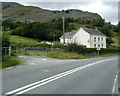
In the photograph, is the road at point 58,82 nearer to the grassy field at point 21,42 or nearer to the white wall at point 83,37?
the grassy field at point 21,42

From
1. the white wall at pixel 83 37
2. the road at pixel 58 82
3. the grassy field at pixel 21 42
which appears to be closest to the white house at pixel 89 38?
the white wall at pixel 83 37

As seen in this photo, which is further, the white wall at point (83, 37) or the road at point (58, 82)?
the white wall at point (83, 37)

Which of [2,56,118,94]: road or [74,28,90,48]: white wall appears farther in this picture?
[74,28,90,48]: white wall

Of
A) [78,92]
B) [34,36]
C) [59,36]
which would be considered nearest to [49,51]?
[78,92]

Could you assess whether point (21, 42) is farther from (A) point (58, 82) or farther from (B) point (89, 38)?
(A) point (58, 82)

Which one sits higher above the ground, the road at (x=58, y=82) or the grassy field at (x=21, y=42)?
the grassy field at (x=21, y=42)

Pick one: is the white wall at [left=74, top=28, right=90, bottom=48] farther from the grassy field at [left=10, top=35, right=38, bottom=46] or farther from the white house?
the grassy field at [left=10, top=35, right=38, bottom=46]

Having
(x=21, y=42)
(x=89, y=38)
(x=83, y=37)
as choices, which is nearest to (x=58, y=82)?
(x=21, y=42)

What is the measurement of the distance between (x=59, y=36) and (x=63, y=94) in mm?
99568

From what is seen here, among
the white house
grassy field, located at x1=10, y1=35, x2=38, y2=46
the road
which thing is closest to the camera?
the road

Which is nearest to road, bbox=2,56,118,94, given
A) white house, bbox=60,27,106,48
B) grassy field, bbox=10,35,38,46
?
grassy field, bbox=10,35,38,46

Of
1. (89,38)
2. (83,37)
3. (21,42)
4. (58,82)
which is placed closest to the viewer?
(58,82)

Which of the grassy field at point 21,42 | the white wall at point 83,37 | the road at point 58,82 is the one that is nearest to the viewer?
the road at point 58,82

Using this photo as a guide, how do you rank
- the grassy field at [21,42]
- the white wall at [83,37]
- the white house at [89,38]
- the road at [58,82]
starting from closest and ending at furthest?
the road at [58,82]
the grassy field at [21,42]
the white house at [89,38]
the white wall at [83,37]
